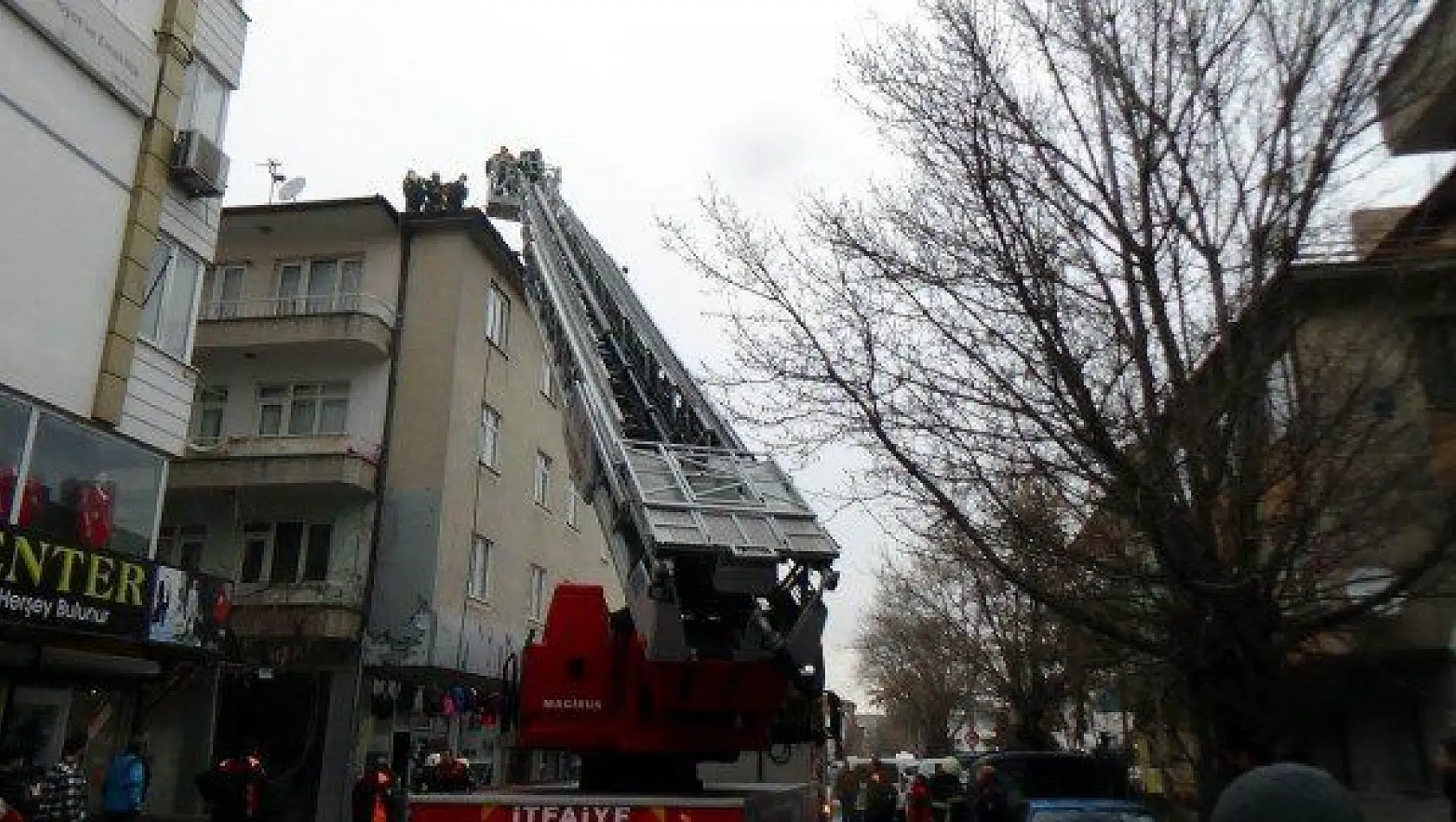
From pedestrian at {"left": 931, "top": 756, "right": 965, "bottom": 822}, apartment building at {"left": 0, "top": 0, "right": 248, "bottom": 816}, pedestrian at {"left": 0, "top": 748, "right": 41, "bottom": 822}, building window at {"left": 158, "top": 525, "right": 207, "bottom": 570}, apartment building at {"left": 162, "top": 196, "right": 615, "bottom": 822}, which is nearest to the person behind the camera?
pedestrian at {"left": 0, "top": 748, "right": 41, "bottom": 822}

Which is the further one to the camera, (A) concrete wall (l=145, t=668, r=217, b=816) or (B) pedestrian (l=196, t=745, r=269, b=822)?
(A) concrete wall (l=145, t=668, r=217, b=816)

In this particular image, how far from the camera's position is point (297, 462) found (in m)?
21.7

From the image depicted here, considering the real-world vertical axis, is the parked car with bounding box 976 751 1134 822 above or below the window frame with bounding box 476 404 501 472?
below

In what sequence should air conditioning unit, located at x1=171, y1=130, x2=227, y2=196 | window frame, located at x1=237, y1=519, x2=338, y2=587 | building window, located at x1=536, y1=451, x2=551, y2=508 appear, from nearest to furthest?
air conditioning unit, located at x1=171, y1=130, x2=227, y2=196
window frame, located at x1=237, y1=519, x2=338, y2=587
building window, located at x1=536, y1=451, x2=551, y2=508

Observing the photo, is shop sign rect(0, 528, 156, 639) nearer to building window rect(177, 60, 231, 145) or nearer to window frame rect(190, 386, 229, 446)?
building window rect(177, 60, 231, 145)

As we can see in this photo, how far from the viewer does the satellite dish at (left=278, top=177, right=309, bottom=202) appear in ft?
78.9

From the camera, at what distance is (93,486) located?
44.8 feet

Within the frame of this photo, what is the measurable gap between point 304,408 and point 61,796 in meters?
13.2

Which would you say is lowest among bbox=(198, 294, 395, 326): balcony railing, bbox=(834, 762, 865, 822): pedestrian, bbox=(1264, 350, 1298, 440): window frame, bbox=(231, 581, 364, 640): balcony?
bbox=(834, 762, 865, 822): pedestrian

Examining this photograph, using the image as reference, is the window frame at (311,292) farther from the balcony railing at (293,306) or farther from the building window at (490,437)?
the building window at (490,437)

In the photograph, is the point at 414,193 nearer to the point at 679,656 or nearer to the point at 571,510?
the point at 571,510

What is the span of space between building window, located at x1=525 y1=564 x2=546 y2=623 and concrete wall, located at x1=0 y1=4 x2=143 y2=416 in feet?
47.2

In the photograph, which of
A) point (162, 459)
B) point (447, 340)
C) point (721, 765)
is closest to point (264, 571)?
point (447, 340)

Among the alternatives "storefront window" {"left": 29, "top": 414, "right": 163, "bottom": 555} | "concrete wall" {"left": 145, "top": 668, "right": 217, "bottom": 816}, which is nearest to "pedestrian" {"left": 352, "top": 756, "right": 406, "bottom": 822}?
"storefront window" {"left": 29, "top": 414, "right": 163, "bottom": 555}
